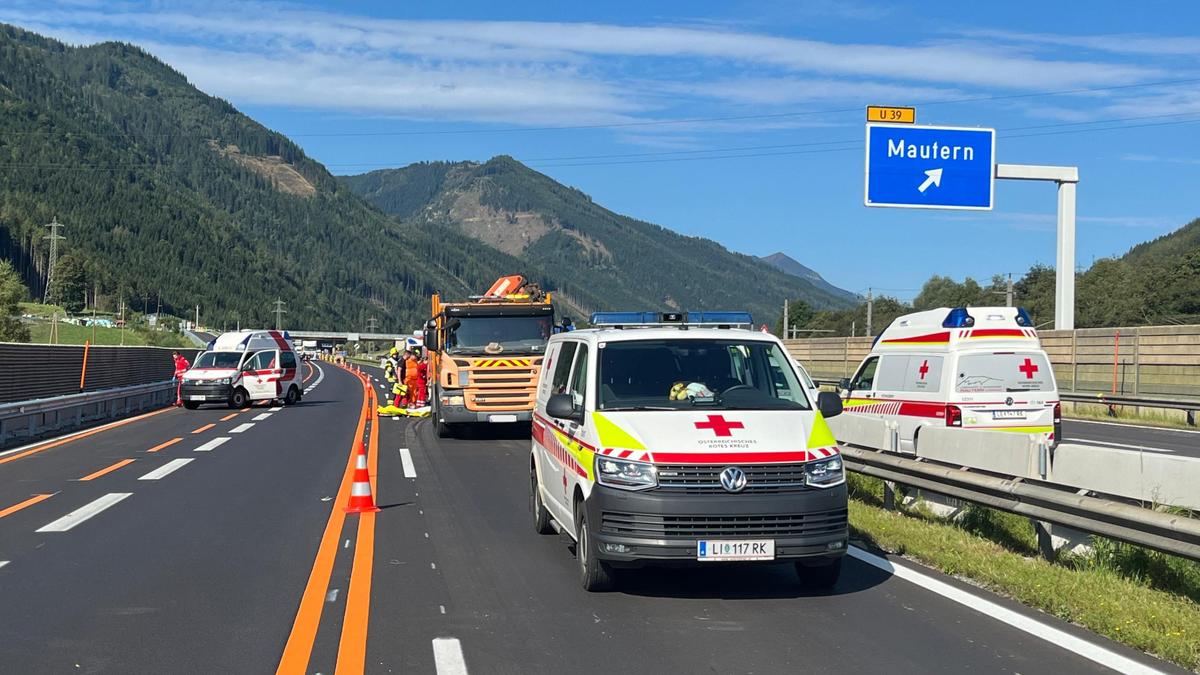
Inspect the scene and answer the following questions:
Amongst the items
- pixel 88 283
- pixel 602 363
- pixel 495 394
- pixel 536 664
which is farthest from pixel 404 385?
pixel 88 283

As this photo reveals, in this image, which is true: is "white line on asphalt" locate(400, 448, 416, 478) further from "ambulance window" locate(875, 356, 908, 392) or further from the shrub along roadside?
the shrub along roadside

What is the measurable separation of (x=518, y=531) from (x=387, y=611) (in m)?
3.57

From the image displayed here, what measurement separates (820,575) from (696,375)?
1796 millimetres

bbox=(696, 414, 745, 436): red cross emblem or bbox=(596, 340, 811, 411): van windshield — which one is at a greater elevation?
bbox=(596, 340, 811, 411): van windshield

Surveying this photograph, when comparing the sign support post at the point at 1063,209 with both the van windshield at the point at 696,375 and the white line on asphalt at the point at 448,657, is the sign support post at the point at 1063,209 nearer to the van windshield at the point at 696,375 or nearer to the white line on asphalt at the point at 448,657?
the van windshield at the point at 696,375

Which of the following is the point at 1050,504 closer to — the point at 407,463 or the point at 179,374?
the point at 407,463

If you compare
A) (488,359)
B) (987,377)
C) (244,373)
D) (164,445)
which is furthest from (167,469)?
(244,373)

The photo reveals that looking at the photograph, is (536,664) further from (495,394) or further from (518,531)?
(495,394)

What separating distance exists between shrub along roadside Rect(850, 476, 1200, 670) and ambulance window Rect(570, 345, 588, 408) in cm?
302

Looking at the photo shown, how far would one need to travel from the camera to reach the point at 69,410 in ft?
90.4

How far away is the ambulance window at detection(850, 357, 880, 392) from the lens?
54.4ft

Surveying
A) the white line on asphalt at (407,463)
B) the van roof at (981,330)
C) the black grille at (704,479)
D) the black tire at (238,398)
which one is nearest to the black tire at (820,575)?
the black grille at (704,479)

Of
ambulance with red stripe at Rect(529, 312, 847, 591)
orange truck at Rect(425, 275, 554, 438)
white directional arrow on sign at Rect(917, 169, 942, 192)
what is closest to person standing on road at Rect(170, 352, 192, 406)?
orange truck at Rect(425, 275, 554, 438)

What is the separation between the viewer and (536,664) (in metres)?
6.33
